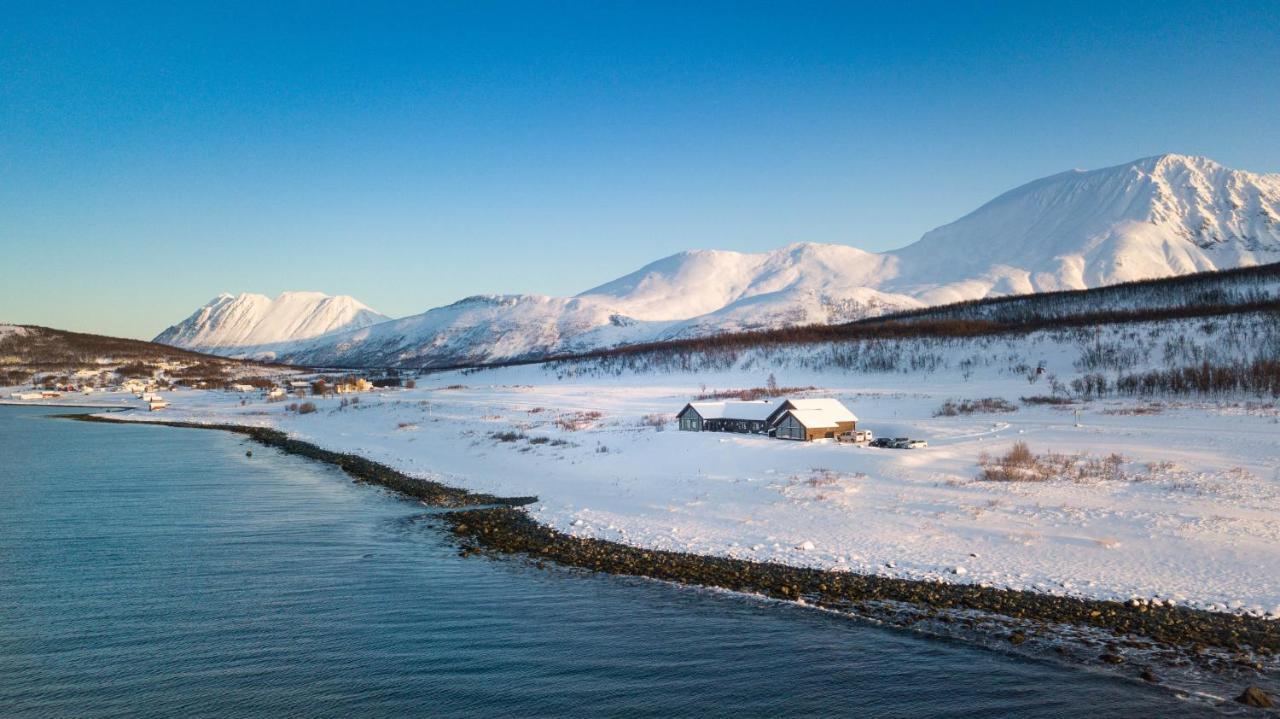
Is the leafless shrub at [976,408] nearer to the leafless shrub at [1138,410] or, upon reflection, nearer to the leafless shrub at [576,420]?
the leafless shrub at [1138,410]

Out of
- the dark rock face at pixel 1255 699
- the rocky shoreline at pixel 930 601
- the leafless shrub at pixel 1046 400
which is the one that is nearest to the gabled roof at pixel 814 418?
the rocky shoreline at pixel 930 601

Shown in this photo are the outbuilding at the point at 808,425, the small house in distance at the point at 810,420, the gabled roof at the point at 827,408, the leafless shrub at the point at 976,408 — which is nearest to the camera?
the outbuilding at the point at 808,425

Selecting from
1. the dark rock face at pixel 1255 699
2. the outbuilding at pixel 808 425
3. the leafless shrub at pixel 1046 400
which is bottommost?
the dark rock face at pixel 1255 699

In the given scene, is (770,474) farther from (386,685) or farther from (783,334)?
(783,334)

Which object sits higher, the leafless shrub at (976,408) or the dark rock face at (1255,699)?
the leafless shrub at (976,408)

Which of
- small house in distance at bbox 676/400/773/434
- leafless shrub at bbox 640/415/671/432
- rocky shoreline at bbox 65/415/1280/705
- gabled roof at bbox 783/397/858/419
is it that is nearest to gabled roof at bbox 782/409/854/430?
gabled roof at bbox 783/397/858/419
